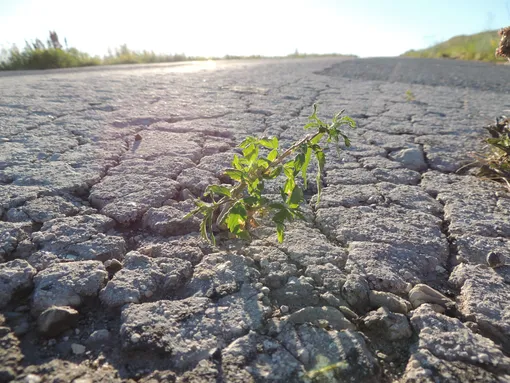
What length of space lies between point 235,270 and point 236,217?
0.51 ft

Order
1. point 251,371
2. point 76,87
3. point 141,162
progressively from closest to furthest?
point 251,371, point 141,162, point 76,87

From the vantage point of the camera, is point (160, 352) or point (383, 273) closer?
point (160, 352)

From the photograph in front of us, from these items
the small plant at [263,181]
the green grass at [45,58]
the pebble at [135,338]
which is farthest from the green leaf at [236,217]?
the green grass at [45,58]

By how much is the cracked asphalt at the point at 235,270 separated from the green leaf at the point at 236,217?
0.06m

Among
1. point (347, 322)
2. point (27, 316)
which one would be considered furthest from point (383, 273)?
point (27, 316)

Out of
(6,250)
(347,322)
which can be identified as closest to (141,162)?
(6,250)

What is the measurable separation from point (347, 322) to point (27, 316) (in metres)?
0.78

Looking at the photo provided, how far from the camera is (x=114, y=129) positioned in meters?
2.52

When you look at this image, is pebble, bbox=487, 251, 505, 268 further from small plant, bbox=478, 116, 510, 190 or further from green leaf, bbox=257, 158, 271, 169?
green leaf, bbox=257, 158, 271, 169

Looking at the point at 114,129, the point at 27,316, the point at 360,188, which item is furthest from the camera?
the point at 114,129

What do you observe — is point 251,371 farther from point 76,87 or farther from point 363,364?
point 76,87

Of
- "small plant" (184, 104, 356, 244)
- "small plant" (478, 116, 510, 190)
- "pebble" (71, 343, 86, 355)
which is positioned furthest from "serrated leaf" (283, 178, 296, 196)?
"small plant" (478, 116, 510, 190)

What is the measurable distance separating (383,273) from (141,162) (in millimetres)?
1274

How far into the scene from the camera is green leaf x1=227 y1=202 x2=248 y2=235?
118 centimetres
